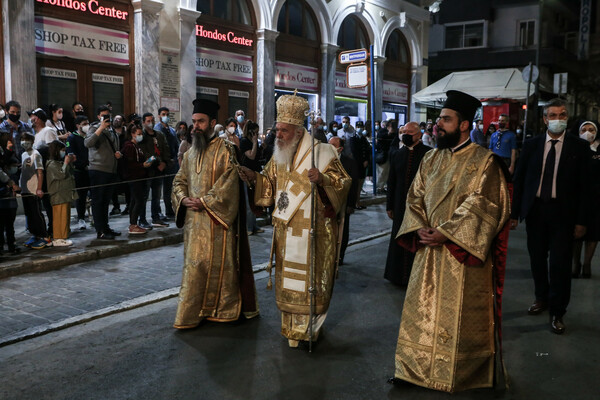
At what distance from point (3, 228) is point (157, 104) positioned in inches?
293

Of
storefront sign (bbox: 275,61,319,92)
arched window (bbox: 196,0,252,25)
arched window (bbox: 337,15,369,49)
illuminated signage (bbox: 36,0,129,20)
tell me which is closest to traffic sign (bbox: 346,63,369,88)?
storefront sign (bbox: 275,61,319,92)

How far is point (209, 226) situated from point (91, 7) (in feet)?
34.4

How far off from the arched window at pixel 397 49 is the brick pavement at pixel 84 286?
18079 mm

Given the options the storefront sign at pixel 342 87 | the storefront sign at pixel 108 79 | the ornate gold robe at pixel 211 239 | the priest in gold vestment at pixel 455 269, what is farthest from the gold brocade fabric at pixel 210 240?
the storefront sign at pixel 342 87

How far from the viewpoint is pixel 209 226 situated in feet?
17.6

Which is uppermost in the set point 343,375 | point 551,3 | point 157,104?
point 551,3

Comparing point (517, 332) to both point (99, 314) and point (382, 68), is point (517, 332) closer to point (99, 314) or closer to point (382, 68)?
point (99, 314)

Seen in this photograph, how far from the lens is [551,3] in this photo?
42.7m

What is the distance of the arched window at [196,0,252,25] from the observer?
1666 cm

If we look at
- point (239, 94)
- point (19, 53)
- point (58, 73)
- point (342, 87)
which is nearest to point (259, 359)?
point (19, 53)

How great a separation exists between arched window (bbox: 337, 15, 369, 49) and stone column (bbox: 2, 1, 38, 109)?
12656mm

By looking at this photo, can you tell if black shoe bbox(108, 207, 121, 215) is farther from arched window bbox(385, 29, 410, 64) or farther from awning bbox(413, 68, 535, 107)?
arched window bbox(385, 29, 410, 64)

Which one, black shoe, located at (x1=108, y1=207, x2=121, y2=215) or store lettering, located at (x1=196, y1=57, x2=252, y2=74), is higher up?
store lettering, located at (x1=196, y1=57, x2=252, y2=74)

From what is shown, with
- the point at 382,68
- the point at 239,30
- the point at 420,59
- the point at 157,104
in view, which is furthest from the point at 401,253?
the point at 420,59
